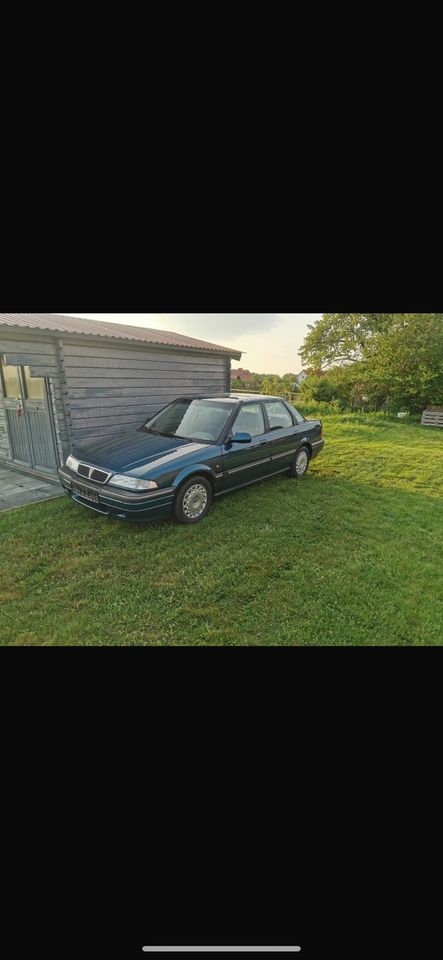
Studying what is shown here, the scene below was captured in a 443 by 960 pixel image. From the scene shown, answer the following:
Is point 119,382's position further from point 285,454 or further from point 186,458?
point 285,454

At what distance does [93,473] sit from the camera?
4.07 meters

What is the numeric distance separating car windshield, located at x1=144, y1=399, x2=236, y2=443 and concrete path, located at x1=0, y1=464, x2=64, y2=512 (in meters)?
1.72

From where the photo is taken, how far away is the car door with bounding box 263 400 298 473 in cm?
545

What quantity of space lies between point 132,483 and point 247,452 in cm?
174

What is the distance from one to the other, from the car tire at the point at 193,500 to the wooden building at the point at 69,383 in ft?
8.29

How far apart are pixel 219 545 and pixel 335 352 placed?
60.3 feet

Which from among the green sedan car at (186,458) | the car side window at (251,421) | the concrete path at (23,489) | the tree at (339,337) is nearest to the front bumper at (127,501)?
the green sedan car at (186,458)

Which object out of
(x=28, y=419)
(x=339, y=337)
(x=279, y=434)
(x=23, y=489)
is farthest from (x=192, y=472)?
(x=339, y=337)

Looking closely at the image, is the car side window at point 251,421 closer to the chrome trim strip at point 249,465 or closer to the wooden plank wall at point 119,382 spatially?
the chrome trim strip at point 249,465

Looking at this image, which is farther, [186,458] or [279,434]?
[279,434]

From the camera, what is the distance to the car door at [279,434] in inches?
215

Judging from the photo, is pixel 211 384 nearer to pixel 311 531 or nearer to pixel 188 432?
pixel 188 432

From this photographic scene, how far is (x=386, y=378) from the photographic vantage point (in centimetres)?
1539

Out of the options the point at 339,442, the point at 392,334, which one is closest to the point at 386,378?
the point at 392,334
